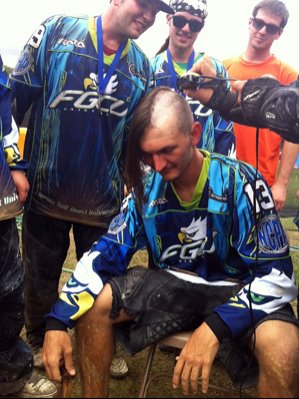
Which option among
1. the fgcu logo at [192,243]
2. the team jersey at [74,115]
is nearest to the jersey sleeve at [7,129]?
the team jersey at [74,115]

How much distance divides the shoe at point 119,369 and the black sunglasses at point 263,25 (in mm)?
2426

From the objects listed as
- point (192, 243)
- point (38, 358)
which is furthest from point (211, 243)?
point (38, 358)

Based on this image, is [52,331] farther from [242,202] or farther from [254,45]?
[254,45]

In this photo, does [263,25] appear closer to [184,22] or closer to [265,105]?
[184,22]

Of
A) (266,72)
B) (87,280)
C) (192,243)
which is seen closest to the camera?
(87,280)

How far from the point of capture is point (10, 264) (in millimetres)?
2557

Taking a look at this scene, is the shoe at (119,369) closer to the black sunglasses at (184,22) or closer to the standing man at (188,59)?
the standing man at (188,59)

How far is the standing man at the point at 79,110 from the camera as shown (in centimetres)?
275

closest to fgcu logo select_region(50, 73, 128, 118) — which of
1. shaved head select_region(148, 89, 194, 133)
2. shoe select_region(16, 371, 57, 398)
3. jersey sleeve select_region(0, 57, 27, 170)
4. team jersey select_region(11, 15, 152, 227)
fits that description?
team jersey select_region(11, 15, 152, 227)

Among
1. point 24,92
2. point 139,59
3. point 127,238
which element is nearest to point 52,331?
point 127,238

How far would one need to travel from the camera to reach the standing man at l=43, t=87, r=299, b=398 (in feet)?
6.68

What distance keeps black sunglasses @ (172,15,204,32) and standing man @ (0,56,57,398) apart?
1414 millimetres

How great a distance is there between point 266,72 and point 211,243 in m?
1.80

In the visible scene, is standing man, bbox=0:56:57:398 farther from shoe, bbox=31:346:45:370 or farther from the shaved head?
the shaved head
